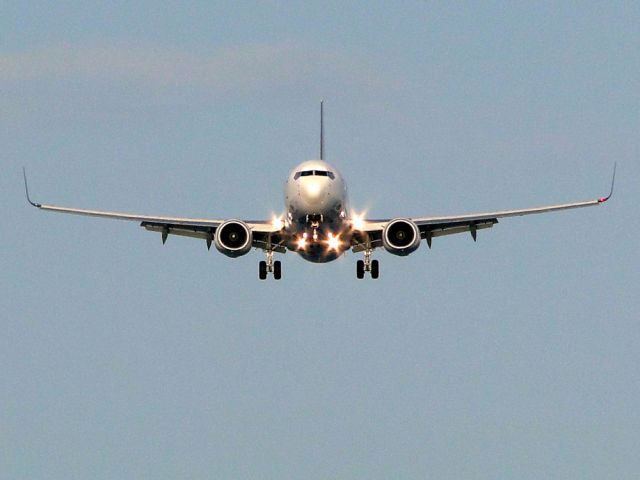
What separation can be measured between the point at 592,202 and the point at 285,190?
13.8 m

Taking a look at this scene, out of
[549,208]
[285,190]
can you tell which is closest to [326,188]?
[285,190]

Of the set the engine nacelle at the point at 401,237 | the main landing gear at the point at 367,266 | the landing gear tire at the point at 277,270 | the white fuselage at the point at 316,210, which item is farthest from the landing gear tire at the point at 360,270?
the engine nacelle at the point at 401,237

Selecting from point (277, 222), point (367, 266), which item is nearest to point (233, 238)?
point (277, 222)

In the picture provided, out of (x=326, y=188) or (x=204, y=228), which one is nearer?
(x=326, y=188)

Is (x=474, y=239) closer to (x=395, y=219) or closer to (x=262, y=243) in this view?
(x=395, y=219)

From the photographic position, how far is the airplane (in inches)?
2210

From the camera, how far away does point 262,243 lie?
2406 inches

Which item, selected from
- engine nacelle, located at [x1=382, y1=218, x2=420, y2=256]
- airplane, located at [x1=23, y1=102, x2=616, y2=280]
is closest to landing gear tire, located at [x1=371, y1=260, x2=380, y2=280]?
airplane, located at [x1=23, y1=102, x2=616, y2=280]

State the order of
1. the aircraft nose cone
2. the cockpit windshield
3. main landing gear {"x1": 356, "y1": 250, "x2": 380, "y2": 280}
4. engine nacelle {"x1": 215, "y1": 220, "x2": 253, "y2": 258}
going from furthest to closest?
main landing gear {"x1": 356, "y1": 250, "x2": 380, "y2": 280}
engine nacelle {"x1": 215, "y1": 220, "x2": 253, "y2": 258}
the cockpit windshield
the aircraft nose cone

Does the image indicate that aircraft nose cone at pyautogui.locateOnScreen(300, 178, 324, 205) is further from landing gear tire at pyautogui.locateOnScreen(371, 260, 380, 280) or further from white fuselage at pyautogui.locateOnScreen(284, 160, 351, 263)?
landing gear tire at pyautogui.locateOnScreen(371, 260, 380, 280)

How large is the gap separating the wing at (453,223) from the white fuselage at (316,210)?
1241 mm

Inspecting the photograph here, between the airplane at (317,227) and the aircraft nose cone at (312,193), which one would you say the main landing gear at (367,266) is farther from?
the aircraft nose cone at (312,193)

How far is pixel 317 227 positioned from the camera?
5656 cm

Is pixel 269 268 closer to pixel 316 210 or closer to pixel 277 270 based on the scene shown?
pixel 277 270
